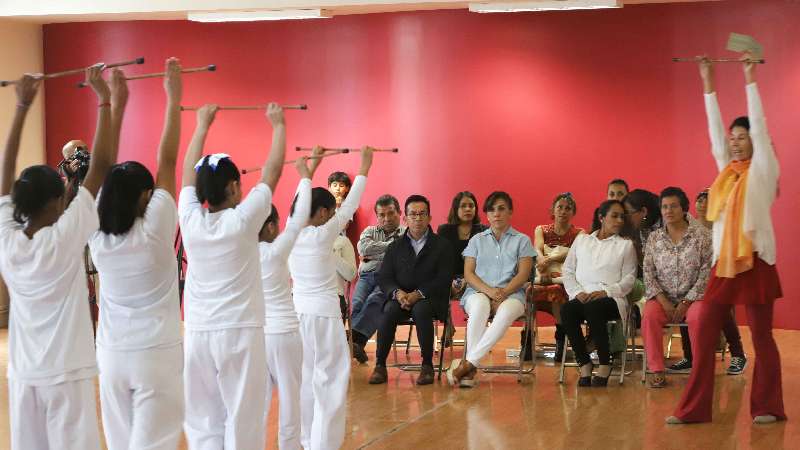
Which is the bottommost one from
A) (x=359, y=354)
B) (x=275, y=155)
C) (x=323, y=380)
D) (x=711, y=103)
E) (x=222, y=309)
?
(x=359, y=354)

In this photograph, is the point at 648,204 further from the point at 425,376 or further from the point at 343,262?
the point at 343,262

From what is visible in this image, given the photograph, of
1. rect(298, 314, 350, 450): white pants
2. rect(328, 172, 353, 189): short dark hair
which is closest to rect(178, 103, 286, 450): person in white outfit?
rect(298, 314, 350, 450): white pants

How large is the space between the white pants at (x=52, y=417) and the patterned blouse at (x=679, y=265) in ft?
14.3

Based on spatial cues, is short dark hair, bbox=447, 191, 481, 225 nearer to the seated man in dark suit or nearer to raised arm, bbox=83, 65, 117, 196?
the seated man in dark suit

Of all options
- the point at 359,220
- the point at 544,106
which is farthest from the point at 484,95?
the point at 359,220

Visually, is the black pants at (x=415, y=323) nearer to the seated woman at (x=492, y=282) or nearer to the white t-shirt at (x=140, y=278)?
the seated woman at (x=492, y=282)

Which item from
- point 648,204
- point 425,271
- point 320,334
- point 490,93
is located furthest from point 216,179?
point 490,93

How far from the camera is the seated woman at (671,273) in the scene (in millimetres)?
6727

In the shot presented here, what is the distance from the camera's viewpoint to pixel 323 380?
4.76 m

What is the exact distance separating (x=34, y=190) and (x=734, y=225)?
336cm

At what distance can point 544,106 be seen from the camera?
955 cm

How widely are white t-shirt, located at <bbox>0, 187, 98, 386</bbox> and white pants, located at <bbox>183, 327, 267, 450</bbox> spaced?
59cm

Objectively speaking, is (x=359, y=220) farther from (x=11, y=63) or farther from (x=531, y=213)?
(x=11, y=63)

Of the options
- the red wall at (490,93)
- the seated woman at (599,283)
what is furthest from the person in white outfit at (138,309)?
the red wall at (490,93)
